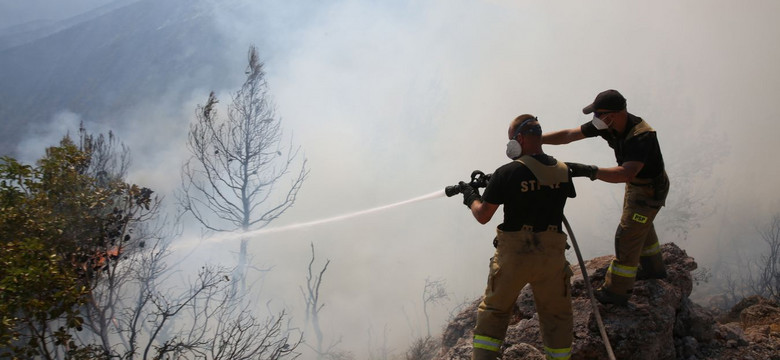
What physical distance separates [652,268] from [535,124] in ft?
5.46

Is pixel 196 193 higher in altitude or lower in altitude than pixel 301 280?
higher

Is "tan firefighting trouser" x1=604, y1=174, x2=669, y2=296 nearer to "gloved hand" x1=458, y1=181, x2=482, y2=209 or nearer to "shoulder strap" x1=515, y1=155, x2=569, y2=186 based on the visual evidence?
"shoulder strap" x1=515, y1=155, x2=569, y2=186

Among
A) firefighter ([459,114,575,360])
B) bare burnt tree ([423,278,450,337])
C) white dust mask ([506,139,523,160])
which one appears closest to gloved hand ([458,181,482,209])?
firefighter ([459,114,575,360])

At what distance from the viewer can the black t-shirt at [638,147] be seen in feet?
10.2

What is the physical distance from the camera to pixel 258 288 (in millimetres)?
20156

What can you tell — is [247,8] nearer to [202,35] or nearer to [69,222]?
[202,35]

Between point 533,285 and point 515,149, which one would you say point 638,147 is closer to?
point 515,149

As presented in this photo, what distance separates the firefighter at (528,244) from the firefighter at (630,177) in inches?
23.5

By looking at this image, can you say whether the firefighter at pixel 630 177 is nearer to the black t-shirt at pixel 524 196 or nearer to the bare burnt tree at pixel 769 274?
the black t-shirt at pixel 524 196

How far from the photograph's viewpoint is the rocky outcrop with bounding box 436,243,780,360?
3.32 m

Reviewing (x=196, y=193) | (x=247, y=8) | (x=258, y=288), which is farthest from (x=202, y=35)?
(x=258, y=288)

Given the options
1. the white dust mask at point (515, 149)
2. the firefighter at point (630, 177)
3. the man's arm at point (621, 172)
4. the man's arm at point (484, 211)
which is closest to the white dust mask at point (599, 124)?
the firefighter at point (630, 177)

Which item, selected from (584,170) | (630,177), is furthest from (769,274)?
(584,170)

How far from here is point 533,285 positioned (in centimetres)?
288
